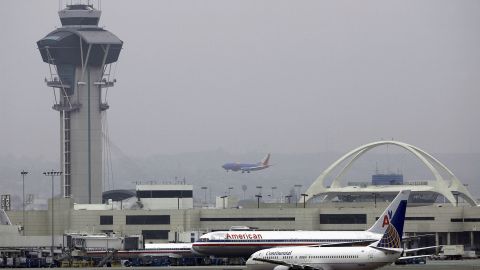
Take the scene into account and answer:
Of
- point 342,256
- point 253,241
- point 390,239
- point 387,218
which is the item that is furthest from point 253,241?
point 390,239

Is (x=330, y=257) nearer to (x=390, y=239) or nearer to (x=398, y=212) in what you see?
(x=390, y=239)

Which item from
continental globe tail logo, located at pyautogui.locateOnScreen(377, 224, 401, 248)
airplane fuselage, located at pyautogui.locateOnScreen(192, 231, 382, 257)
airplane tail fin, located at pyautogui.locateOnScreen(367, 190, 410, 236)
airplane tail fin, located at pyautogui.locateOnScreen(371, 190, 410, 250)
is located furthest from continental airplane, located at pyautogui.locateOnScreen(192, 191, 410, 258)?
continental globe tail logo, located at pyautogui.locateOnScreen(377, 224, 401, 248)

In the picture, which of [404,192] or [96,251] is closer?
[404,192]

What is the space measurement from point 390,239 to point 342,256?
5125mm

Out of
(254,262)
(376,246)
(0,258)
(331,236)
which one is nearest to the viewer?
(376,246)

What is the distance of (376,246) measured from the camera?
13250 cm

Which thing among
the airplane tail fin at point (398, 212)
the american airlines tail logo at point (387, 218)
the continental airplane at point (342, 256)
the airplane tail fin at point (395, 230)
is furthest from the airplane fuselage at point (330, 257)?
the american airlines tail logo at point (387, 218)

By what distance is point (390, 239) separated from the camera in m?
133

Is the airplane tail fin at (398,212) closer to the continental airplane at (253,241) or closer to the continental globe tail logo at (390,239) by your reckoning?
the continental globe tail logo at (390,239)

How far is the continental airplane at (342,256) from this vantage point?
130500 millimetres

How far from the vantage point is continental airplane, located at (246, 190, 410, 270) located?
130500mm

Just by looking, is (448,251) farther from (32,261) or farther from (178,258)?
(32,261)

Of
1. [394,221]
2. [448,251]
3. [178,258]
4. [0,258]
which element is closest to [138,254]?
[178,258]

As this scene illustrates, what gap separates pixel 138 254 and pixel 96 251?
7.20m
